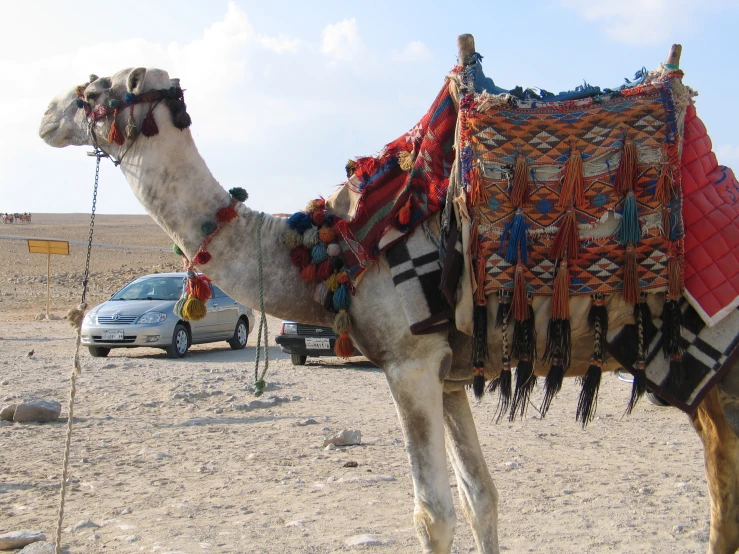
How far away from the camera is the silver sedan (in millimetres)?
16141

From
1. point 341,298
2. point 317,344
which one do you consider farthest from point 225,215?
point 317,344

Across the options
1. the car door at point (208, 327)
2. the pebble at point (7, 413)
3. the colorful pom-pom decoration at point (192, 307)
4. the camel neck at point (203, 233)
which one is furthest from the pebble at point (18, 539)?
the car door at point (208, 327)

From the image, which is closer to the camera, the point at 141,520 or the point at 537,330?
the point at 537,330

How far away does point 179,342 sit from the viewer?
1669 centimetres

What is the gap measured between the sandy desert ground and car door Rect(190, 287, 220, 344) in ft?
16.4

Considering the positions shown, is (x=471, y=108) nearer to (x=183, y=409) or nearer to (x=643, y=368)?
(x=643, y=368)

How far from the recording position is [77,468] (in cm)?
709

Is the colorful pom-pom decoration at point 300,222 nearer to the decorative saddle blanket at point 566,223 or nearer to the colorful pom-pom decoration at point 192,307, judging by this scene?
the decorative saddle blanket at point 566,223

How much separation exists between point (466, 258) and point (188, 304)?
152 centimetres

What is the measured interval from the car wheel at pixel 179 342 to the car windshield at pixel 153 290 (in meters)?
0.80

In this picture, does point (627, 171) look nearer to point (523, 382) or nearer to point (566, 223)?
point (566, 223)

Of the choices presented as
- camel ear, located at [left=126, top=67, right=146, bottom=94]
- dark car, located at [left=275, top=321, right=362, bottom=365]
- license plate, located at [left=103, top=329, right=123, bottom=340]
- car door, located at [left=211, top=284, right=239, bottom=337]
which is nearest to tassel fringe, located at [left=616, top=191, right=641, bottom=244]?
camel ear, located at [left=126, top=67, right=146, bottom=94]

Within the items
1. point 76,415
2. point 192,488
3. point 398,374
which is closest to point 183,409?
point 76,415

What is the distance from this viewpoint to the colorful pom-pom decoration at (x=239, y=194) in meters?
4.48
